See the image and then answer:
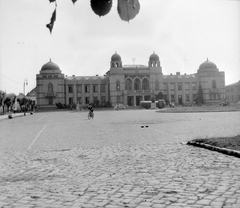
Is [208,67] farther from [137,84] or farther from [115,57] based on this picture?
[115,57]

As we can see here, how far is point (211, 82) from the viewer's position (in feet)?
290

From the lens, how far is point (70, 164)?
7.52 m

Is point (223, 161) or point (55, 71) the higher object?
point (55, 71)

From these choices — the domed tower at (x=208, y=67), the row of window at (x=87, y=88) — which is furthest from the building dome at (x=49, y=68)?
the domed tower at (x=208, y=67)

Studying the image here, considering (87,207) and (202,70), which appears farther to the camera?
(202,70)

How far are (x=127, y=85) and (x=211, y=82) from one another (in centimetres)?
2181

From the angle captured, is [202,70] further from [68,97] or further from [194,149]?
[194,149]

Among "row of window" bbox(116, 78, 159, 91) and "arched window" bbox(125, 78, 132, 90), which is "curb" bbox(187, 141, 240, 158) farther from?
"arched window" bbox(125, 78, 132, 90)

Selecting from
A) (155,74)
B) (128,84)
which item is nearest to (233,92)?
(155,74)

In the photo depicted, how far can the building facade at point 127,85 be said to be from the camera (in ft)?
272

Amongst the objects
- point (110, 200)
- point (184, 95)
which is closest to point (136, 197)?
point (110, 200)

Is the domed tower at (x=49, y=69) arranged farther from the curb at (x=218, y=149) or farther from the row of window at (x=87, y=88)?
the curb at (x=218, y=149)

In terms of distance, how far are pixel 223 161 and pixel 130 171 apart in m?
2.18

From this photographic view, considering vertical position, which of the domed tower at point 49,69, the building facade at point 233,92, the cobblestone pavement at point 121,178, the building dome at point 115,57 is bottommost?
the cobblestone pavement at point 121,178
